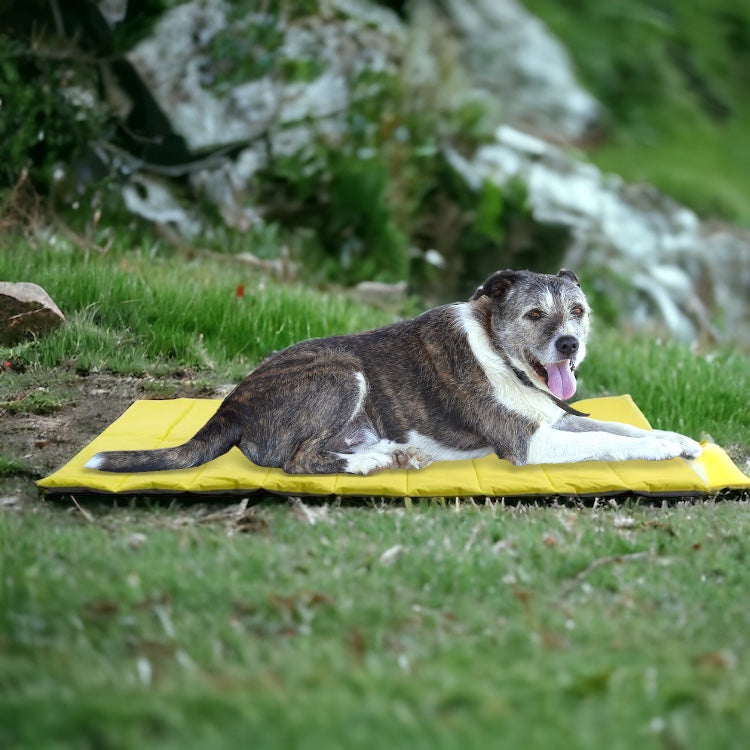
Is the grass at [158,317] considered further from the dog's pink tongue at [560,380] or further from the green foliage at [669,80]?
the green foliage at [669,80]

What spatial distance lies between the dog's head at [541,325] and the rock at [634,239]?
6268mm

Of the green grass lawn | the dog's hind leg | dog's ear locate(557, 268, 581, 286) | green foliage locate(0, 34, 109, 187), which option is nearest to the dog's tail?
the green grass lawn

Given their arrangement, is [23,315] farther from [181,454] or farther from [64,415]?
[181,454]

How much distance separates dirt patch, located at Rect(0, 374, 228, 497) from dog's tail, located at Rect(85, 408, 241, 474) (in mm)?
397

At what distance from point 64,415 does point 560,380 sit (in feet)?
9.51

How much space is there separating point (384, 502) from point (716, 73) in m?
13.6

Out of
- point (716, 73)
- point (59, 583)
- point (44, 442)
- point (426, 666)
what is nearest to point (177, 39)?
point (44, 442)

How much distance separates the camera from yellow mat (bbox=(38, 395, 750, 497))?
4.94 meters

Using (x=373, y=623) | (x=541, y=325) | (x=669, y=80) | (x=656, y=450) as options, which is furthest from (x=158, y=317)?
(x=669, y=80)

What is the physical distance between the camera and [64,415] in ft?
20.4

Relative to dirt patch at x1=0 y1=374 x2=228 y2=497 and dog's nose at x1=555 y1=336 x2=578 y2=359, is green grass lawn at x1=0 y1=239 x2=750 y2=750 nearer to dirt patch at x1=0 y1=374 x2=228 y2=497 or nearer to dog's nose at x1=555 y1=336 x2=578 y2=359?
dirt patch at x1=0 y1=374 x2=228 y2=497

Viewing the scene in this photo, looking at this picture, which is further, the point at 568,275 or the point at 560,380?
the point at 568,275

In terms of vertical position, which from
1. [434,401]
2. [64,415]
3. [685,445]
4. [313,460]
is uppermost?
[434,401]

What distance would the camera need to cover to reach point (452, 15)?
1405cm
